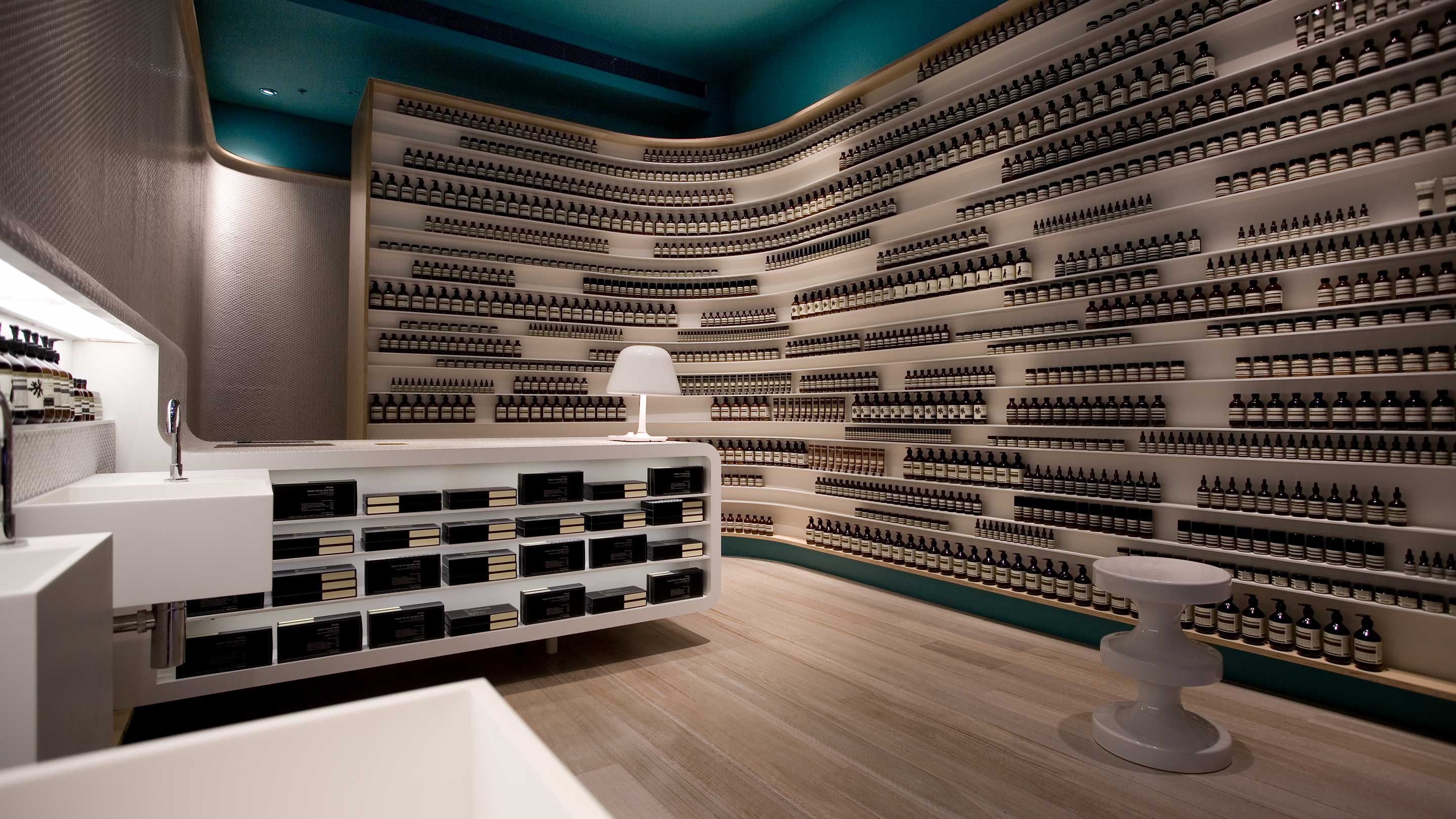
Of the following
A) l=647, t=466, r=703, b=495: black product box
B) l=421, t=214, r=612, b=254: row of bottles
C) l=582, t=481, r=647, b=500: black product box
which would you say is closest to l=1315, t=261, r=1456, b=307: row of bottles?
l=647, t=466, r=703, b=495: black product box

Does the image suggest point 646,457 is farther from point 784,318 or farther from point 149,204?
point 784,318

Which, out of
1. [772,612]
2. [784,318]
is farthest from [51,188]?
[784,318]

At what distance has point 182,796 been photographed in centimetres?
72

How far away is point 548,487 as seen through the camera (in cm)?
353

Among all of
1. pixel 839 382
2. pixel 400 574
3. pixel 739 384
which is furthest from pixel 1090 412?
pixel 400 574

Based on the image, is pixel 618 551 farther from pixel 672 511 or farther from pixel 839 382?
pixel 839 382

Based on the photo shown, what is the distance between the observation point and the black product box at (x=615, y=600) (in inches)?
143

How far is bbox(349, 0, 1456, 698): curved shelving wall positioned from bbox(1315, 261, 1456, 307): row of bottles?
0.02m

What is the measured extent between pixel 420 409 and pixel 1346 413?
5886 millimetres

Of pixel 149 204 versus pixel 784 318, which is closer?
pixel 149 204

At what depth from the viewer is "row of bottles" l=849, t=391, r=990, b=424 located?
15.9 ft

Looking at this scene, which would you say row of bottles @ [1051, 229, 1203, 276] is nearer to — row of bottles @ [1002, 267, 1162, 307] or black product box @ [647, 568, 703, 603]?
row of bottles @ [1002, 267, 1162, 307]

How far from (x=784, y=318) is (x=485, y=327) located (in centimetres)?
258

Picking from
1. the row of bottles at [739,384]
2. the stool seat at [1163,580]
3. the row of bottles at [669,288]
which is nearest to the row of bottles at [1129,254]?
the stool seat at [1163,580]
